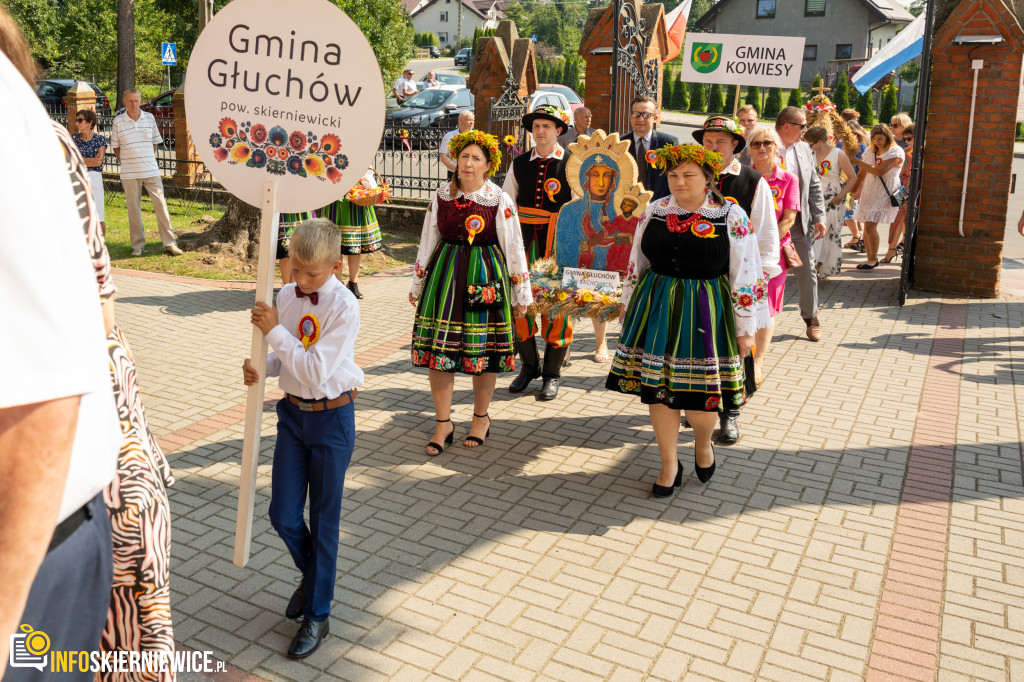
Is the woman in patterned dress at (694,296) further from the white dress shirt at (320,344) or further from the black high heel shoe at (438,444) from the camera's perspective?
the white dress shirt at (320,344)

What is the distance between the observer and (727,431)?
619cm

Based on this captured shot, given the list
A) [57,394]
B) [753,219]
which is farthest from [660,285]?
[57,394]

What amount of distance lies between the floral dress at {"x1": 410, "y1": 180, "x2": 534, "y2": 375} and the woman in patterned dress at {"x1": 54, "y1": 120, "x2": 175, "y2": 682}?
3745 millimetres

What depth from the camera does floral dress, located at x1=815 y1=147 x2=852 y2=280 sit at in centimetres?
1118

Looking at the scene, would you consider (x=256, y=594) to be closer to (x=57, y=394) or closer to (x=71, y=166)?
(x=71, y=166)

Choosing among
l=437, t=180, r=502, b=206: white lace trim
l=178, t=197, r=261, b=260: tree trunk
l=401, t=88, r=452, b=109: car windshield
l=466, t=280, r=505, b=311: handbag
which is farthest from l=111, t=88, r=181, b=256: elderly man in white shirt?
l=401, t=88, r=452, b=109: car windshield

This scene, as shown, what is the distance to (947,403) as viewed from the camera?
7.06 meters

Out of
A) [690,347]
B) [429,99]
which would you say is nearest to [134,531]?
[690,347]

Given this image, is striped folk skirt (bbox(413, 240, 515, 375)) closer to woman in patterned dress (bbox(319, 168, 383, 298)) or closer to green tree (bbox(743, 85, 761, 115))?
woman in patterned dress (bbox(319, 168, 383, 298))

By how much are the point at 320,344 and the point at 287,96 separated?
0.96 m

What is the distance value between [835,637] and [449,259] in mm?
3150

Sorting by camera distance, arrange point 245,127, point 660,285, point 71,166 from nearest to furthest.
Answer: point 71,166, point 245,127, point 660,285

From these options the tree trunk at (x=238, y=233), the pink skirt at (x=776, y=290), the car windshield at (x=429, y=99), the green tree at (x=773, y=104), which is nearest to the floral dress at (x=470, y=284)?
the pink skirt at (x=776, y=290)

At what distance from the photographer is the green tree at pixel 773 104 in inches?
1660
